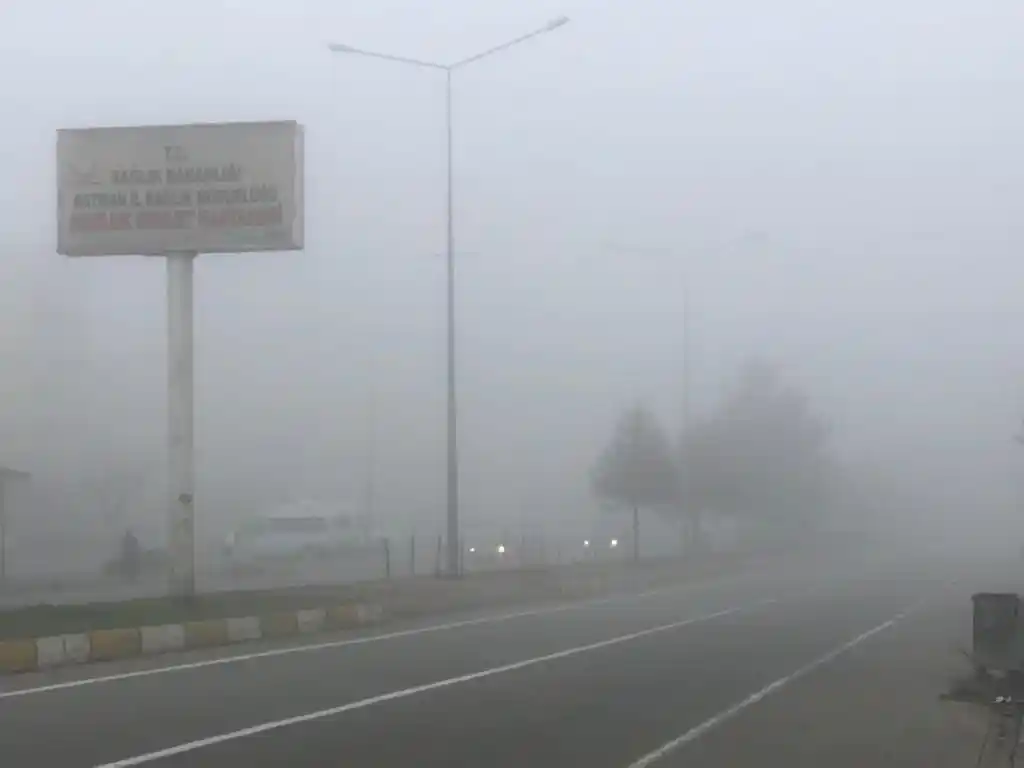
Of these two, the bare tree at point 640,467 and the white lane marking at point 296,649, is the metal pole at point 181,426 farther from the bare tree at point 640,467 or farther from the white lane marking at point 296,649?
the bare tree at point 640,467

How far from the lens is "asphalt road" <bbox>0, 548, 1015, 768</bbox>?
37.1 feet

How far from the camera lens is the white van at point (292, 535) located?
53.5m

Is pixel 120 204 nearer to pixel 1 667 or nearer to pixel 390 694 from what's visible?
pixel 1 667

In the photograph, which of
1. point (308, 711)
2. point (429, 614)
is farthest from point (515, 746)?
point (429, 614)

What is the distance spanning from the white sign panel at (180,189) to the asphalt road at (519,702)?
720cm

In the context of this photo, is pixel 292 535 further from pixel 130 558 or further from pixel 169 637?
pixel 169 637

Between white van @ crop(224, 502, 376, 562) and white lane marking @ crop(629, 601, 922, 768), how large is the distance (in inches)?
1222

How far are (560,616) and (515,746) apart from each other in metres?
18.4

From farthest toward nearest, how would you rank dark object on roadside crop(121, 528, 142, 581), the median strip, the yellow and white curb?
dark object on roadside crop(121, 528, 142, 581)
the median strip
the yellow and white curb

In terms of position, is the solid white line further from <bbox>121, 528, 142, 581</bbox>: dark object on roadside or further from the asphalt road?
<bbox>121, 528, 142, 581</bbox>: dark object on roadside

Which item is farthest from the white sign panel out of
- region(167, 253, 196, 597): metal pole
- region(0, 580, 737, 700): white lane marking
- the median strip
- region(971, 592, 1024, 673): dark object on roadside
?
region(971, 592, 1024, 673): dark object on roadside

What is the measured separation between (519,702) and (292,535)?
40.1 m

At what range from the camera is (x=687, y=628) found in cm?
2609

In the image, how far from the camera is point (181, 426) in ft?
88.3
